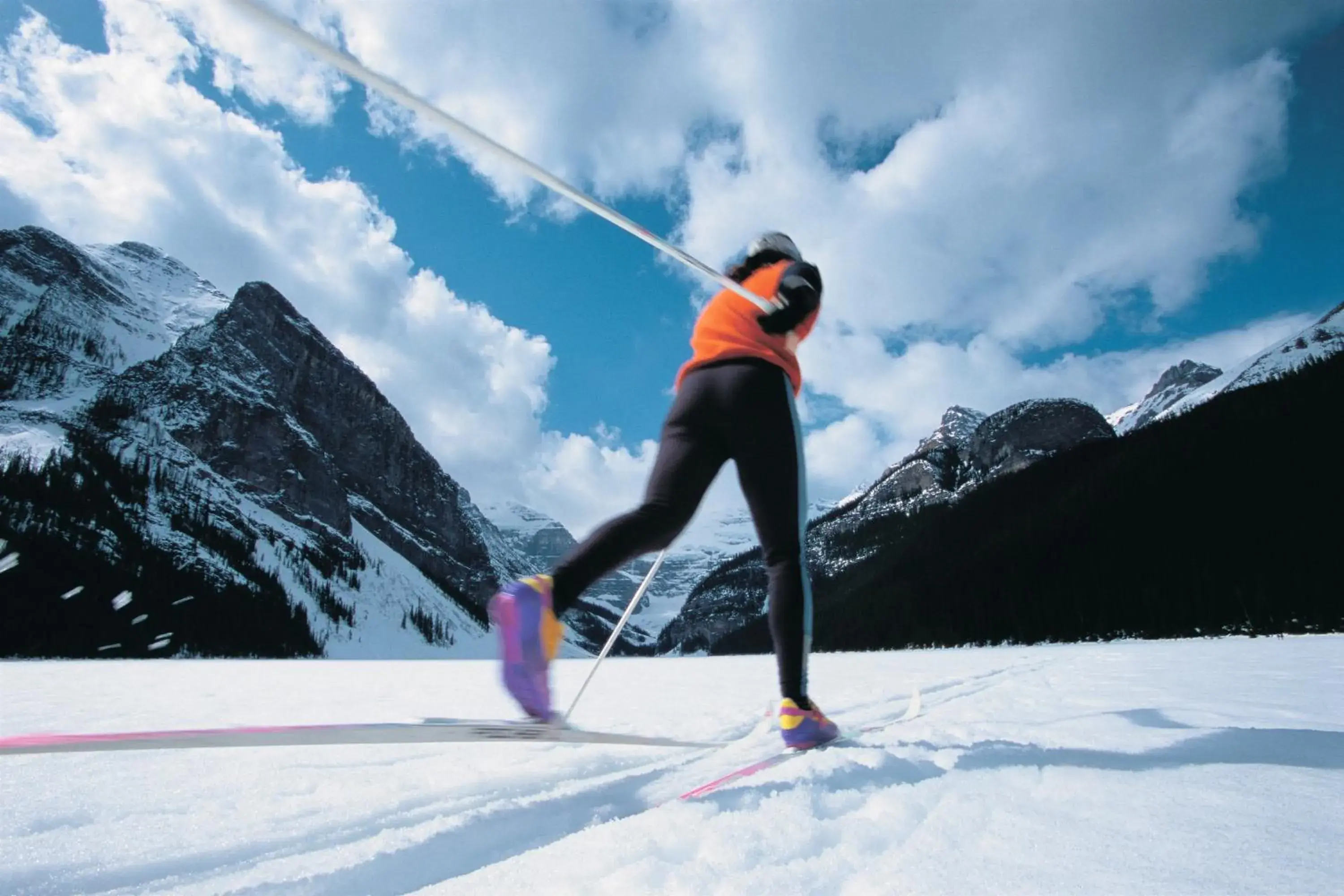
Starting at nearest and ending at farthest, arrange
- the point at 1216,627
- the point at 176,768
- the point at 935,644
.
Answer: the point at 176,768 → the point at 1216,627 → the point at 935,644

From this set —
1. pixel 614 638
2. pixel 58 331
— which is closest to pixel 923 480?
pixel 614 638

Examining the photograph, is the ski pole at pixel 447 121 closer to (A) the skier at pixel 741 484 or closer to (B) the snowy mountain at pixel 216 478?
(A) the skier at pixel 741 484

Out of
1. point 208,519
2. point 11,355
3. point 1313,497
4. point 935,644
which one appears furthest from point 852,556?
point 11,355

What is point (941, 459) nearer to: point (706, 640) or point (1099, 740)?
point (706, 640)

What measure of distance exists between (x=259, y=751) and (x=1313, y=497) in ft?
207

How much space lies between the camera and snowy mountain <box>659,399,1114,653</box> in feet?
351

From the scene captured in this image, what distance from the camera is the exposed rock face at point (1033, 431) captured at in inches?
4232

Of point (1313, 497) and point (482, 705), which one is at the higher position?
point (1313, 497)

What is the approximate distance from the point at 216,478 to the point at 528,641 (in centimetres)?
12589

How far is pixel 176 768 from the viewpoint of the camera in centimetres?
171

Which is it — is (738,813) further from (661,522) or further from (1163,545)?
(1163,545)

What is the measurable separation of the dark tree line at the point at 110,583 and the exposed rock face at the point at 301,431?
20479 millimetres

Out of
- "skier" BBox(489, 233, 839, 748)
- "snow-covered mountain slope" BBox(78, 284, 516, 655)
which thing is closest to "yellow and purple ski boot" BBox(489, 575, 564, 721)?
"skier" BBox(489, 233, 839, 748)

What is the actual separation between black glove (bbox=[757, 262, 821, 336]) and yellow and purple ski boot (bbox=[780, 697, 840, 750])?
115 centimetres
